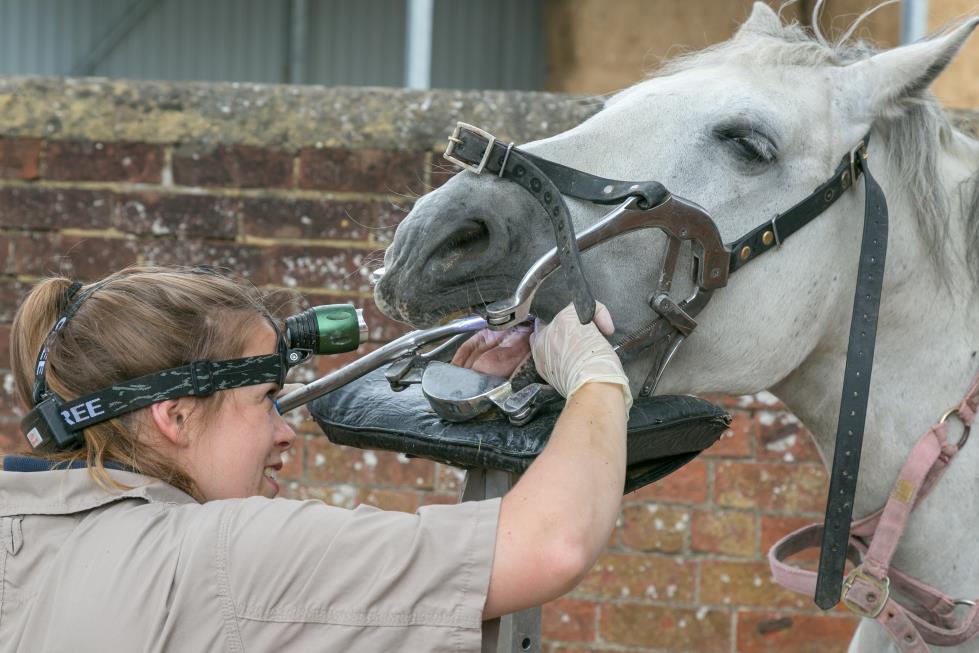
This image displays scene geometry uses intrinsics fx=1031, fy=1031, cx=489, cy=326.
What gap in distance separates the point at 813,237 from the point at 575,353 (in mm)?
512

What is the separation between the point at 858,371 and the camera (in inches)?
66.0

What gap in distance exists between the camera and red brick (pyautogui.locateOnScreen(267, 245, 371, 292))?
3027 mm

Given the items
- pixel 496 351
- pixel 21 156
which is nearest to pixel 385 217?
pixel 21 156

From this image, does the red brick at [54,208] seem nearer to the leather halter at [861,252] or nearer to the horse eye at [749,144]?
the leather halter at [861,252]

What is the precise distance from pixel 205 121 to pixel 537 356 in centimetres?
187

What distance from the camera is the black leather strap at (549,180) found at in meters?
1.53

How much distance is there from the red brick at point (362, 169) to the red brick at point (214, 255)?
0.28 metres

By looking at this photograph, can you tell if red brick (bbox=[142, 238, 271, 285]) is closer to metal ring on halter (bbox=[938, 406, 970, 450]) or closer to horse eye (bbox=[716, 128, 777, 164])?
horse eye (bbox=[716, 128, 777, 164])

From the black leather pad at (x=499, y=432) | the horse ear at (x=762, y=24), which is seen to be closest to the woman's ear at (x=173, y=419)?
the black leather pad at (x=499, y=432)

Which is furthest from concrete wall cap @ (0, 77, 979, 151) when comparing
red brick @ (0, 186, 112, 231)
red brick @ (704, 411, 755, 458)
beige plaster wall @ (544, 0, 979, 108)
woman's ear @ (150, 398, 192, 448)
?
beige plaster wall @ (544, 0, 979, 108)

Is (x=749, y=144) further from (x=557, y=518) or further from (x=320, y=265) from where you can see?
(x=320, y=265)

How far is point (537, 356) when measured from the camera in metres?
1.53

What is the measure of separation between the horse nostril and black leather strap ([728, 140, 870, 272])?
40cm

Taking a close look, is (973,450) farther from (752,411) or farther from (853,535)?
(752,411)
